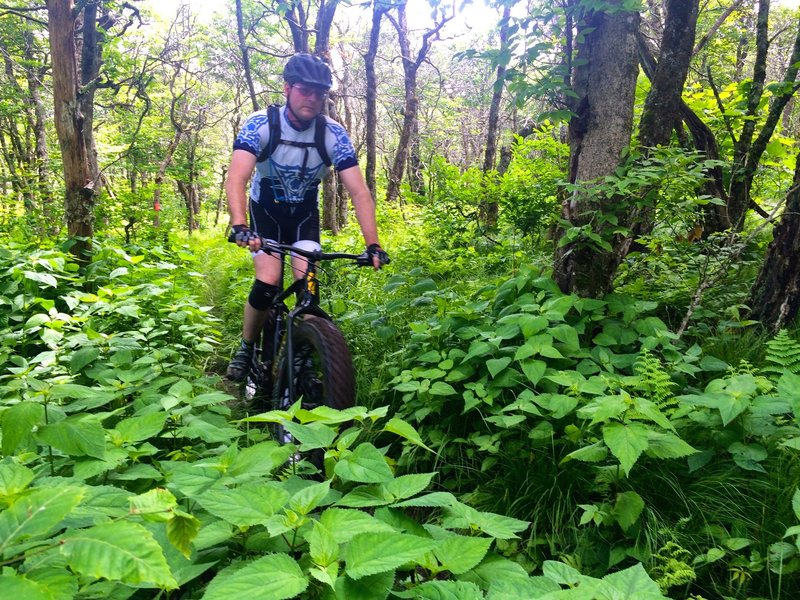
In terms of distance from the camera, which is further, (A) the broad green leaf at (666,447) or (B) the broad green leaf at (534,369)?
(B) the broad green leaf at (534,369)

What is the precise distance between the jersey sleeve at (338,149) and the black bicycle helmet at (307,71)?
1.27 ft

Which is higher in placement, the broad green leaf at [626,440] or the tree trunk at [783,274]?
the tree trunk at [783,274]

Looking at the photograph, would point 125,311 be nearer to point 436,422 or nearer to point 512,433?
point 436,422

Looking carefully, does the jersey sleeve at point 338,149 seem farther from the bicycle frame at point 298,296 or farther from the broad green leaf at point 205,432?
the broad green leaf at point 205,432

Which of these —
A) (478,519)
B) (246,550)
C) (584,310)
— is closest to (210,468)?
(246,550)

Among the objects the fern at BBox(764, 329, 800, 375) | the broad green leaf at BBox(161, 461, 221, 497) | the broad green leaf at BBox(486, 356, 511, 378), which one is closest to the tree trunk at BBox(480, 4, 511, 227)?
the broad green leaf at BBox(486, 356, 511, 378)

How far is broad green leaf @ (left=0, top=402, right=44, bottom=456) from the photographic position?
1387mm

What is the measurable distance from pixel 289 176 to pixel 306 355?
4.73 ft

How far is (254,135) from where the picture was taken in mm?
3305

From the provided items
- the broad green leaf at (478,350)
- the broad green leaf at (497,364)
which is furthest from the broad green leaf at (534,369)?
the broad green leaf at (478,350)

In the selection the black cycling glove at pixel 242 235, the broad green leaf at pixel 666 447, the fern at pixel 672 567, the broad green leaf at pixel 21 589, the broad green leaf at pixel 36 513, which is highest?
the black cycling glove at pixel 242 235

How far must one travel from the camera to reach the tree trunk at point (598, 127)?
10.5 ft

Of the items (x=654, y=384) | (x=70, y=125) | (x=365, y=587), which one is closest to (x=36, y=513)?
(x=365, y=587)

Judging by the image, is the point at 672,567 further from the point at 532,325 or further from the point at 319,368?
the point at 319,368
